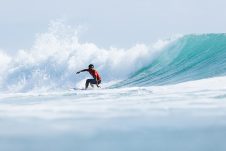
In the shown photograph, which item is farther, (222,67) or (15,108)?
(222,67)

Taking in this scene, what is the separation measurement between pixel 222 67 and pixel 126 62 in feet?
38.3

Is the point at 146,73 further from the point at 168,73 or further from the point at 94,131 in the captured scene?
the point at 94,131

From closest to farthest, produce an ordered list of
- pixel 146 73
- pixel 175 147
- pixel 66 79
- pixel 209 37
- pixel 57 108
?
pixel 175 147
pixel 57 108
pixel 146 73
pixel 209 37
pixel 66 79

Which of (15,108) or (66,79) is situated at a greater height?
(66,79)

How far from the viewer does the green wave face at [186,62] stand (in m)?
19.6

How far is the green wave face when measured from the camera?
19.6 meters

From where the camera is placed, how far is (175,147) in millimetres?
4797

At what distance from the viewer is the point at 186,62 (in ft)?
76.9

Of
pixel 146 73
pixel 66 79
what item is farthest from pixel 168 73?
pixel 66 79

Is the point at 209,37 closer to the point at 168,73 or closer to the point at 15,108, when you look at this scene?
the point at 168,73

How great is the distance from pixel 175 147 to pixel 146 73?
19.8 meters

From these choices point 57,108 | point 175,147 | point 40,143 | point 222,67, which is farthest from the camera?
point 222,67

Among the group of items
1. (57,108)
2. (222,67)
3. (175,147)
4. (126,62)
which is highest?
(126,62)

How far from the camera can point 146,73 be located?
24531 mm
